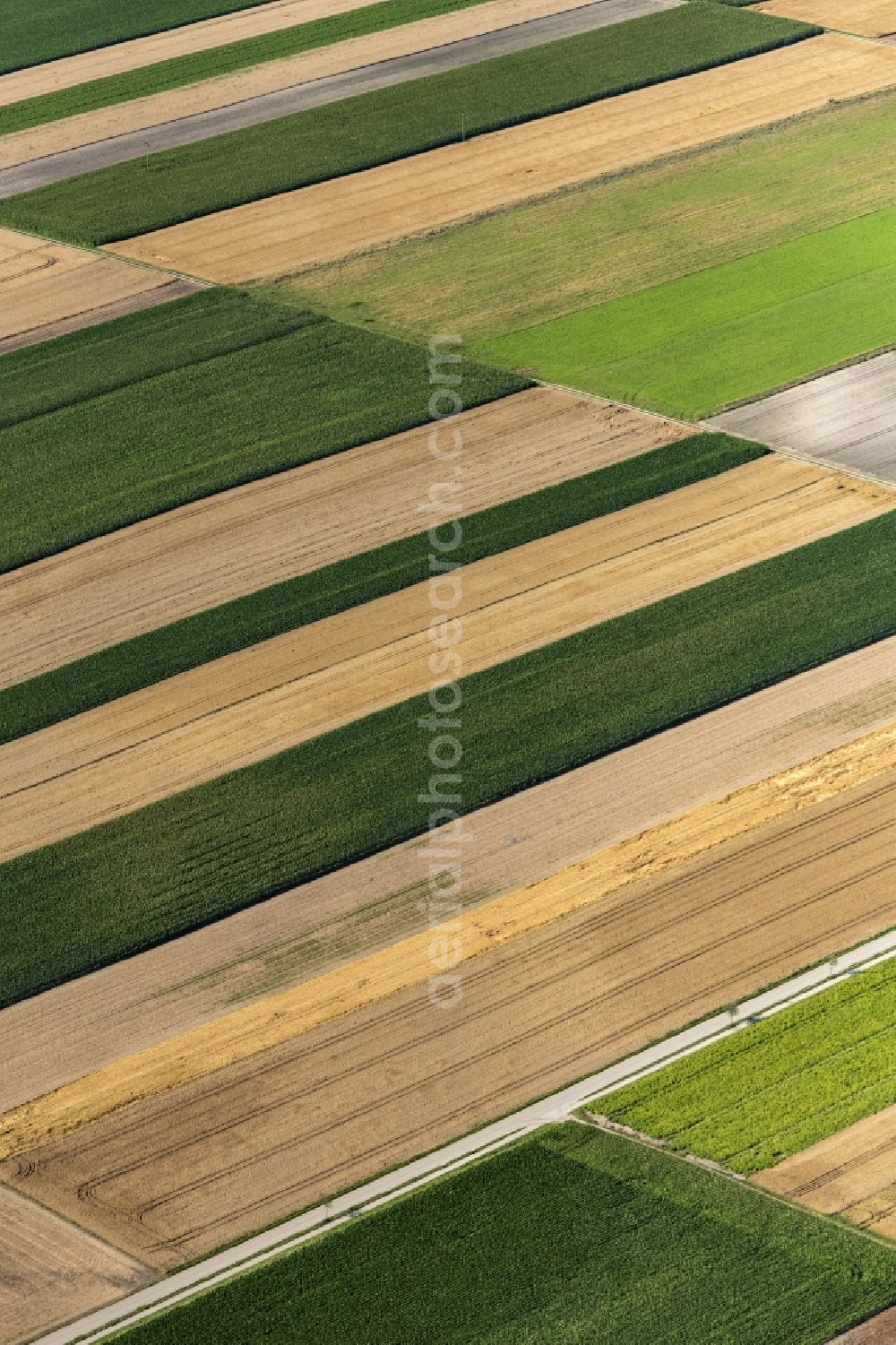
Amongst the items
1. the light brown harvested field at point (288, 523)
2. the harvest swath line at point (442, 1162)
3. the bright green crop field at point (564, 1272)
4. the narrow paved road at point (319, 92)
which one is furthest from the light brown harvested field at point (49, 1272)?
the narrow paved road at point (319, 92)

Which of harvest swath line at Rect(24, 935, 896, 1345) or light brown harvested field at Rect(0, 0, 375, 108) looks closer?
harvest swath line at Rect(24, 935, 896, 1345)

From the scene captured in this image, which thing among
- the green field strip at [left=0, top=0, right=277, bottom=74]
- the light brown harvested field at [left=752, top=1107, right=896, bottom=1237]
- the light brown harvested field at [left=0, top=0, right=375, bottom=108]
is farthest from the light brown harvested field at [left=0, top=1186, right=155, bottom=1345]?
the green field strip at [left=0, top=0, right=277, bottom=74]

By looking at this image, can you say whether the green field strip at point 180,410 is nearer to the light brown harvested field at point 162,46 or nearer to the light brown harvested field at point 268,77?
the light brown harvested field at point 268,77

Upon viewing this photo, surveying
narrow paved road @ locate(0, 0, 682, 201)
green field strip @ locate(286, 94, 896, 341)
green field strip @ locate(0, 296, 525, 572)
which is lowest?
green field strip @ locate(0, 296, 525, 572)

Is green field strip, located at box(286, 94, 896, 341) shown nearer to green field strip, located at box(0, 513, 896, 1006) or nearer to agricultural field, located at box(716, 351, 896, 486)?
agricultural field, located at box(716, 351, 896, 486)

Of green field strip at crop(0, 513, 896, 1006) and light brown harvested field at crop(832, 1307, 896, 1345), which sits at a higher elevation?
green field strip at crop(0, 513, 896, 1006)
